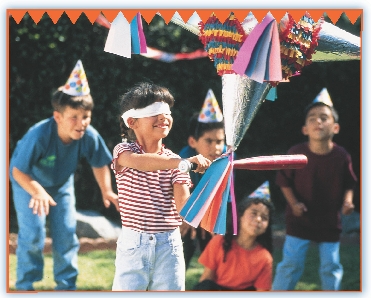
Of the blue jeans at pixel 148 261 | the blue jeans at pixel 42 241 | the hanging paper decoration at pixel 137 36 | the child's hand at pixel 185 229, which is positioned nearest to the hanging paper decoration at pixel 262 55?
the hanging paper decoration at pixel 137 36

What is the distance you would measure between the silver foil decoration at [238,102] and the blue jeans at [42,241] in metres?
1.28

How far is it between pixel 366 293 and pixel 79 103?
4.87 ft

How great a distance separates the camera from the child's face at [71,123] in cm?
353

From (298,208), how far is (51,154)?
1.09m

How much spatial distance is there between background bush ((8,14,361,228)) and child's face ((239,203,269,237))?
3.82 ft

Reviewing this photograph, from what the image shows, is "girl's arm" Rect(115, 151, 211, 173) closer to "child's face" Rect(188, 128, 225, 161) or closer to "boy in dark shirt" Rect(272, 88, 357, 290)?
"child's face" Rect(188, 128, 225, 161)

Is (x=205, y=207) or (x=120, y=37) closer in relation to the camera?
(x=205, y=207)

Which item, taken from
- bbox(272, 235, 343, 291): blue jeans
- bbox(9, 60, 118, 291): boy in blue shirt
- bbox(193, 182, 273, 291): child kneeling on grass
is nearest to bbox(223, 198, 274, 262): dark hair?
bbox(193, 182, 273, 291): child kneeling on grass

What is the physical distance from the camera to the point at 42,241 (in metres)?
3.50

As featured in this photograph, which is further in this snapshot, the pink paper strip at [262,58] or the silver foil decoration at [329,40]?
the silver foil decoration at [329,40]

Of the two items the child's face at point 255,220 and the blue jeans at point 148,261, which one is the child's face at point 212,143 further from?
the blue jeans at point 148,261

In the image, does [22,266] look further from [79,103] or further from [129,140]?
[129,140]

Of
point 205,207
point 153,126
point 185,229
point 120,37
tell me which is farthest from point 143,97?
point 185,229

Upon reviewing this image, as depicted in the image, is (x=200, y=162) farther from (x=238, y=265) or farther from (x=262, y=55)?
(x=238, y=265)
